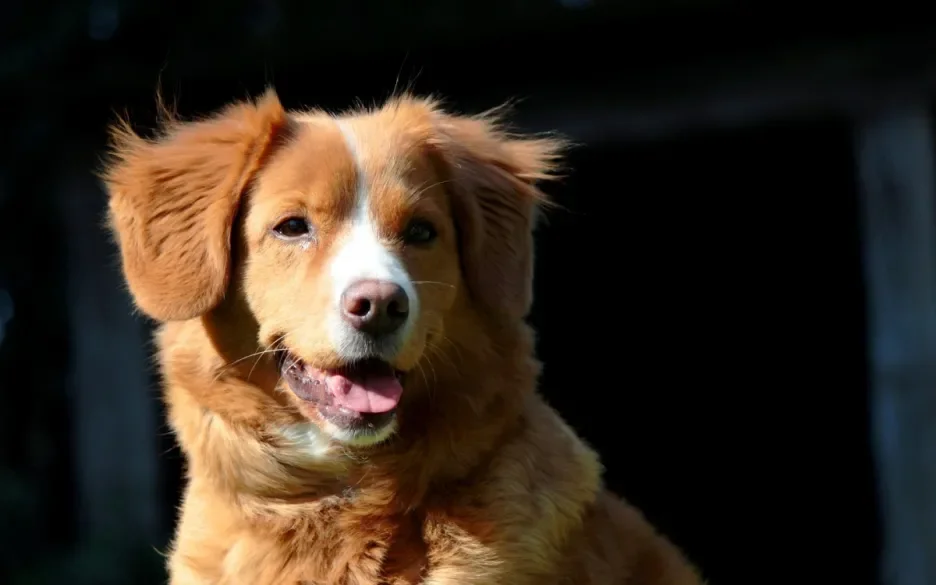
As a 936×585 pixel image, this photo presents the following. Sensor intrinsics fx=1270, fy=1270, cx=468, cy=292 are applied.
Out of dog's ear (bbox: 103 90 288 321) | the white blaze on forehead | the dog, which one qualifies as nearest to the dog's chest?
the dog

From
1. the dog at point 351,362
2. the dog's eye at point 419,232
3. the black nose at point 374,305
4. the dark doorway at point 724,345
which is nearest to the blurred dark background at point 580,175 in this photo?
the dark doorway at point 724,345

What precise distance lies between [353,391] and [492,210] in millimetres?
681

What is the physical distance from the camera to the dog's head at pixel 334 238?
306 cm

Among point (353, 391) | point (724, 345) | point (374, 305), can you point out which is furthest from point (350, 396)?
point (724, 345)

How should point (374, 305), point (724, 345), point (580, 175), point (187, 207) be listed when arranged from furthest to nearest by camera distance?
point (724, 345) → point (580, 175) → point (187, 207) → point (374, 305)

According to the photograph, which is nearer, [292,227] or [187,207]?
[292,227]

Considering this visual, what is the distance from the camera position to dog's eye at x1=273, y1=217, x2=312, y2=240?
318 cm

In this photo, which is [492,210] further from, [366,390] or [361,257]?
[366,390]

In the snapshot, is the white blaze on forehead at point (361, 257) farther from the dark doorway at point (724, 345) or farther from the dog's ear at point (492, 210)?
the dark doorway at point (724, 345)

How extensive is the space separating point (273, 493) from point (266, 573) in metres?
0.20

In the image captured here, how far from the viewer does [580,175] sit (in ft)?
32.1

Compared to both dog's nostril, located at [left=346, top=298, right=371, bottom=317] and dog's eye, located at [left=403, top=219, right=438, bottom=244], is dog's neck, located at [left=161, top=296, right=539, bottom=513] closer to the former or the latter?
dog's eye, located at [left=403, top=219, right=438, bottom=244]

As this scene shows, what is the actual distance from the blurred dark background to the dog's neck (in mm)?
2349

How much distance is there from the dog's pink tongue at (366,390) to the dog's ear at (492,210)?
385 millimetres
